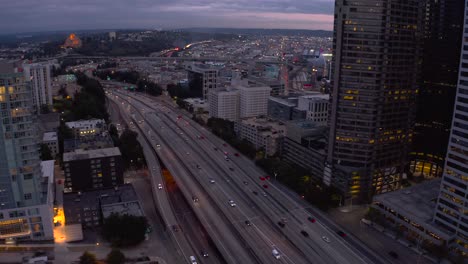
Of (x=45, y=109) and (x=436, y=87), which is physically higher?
(x=436, y=87)

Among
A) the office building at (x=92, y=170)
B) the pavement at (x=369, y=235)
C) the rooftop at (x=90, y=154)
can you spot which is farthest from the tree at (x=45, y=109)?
the pavement at (x=369, y=235)

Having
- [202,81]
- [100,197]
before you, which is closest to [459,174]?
[100,197]

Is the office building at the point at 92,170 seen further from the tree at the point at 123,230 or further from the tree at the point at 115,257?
the tree at the point at 115,257

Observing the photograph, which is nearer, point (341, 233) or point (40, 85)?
point (341, 233)

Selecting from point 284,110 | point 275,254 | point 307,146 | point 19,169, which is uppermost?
point 19,169

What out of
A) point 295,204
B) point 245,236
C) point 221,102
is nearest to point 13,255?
point 245,236

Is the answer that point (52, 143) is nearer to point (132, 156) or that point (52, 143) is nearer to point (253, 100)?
point (132, 156)

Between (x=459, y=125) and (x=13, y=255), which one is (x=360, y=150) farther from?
(x=13, y=255)
